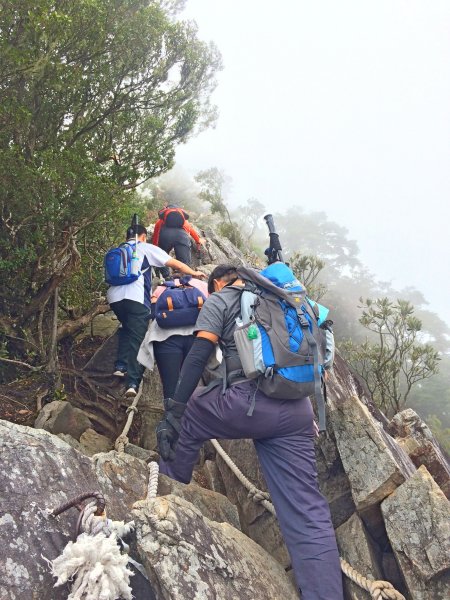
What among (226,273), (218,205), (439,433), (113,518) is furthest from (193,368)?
(439,433)

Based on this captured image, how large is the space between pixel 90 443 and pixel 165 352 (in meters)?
1.48

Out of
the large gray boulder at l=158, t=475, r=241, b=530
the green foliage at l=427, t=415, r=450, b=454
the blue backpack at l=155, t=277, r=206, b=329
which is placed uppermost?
the green foliage at l=427, t=415, r=450, b=454

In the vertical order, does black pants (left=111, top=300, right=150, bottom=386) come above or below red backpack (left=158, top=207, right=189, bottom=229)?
below

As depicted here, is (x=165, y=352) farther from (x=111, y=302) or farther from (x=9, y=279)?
(x=9, y=279)

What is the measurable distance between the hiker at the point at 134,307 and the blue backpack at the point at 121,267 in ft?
0.24

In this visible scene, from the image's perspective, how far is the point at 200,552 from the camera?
295cm

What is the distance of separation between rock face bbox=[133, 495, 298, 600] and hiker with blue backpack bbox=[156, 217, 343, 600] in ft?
1.00

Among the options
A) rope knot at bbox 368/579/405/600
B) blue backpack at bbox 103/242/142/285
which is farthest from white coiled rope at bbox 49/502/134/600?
blue backpack at bbox 103/242/142/285

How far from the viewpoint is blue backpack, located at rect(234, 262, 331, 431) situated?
11.9 feet

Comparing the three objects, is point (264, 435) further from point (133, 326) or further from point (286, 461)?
point (133, 326)

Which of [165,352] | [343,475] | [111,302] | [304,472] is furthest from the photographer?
[111,302]

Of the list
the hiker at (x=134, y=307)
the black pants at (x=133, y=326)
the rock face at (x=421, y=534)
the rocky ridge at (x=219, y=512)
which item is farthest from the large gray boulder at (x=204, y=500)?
the black pants at (x=133, y=326)

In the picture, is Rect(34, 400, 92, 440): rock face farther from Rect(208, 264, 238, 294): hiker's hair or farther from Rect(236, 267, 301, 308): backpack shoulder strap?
Rect(236, 267, 301, 308): backpack shoulder strap

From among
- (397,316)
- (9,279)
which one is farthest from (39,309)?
(397,316)
